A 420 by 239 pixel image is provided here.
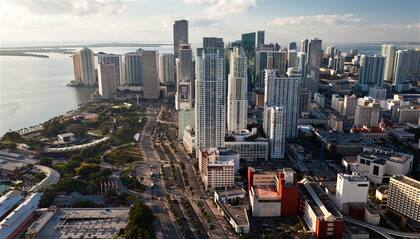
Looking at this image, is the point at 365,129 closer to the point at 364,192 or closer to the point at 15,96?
the point at 364,192

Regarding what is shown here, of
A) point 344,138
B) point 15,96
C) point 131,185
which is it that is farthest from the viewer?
point 15,96

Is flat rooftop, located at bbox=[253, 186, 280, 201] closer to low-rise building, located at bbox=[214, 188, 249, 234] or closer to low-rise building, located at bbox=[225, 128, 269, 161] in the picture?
low-rise building, located at bbox=[214, 188, 249, 234]

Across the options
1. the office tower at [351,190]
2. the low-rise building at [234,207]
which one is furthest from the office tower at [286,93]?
the office tower at [351,190]

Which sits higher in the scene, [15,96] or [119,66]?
[119,66]

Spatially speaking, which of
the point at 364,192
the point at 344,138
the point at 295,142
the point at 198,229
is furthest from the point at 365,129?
the point at 198,229

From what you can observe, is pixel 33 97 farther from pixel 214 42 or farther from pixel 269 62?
pixel 269 62

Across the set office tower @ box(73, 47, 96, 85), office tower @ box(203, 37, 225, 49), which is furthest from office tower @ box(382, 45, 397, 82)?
office tower @ box(73, 47, 96, 85)
